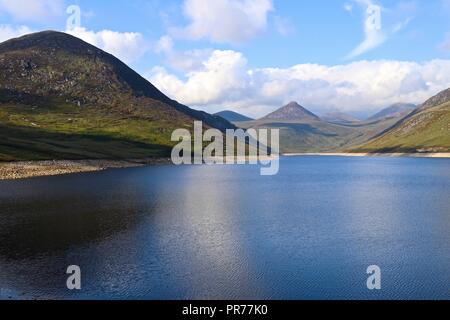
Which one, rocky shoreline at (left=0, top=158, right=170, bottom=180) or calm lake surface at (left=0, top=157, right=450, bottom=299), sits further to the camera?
rocky shoreline at (left=0, top=158, right=170, bottom=180)

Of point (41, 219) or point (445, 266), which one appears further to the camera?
point (41, 219)

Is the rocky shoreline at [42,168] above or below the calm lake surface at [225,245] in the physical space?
above

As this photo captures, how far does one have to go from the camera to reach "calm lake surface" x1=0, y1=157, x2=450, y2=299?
38675 millimetres

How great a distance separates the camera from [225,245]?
5491cm

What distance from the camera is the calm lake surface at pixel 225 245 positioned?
38675mm

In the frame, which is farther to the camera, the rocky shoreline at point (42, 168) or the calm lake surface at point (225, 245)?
the rocky shoreline at point (42, 168)

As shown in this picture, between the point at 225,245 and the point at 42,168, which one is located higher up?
the point at 42,168

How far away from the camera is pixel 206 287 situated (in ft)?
127

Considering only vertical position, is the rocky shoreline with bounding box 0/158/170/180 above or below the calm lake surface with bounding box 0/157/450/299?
above

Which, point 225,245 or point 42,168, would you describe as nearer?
point 225,245
